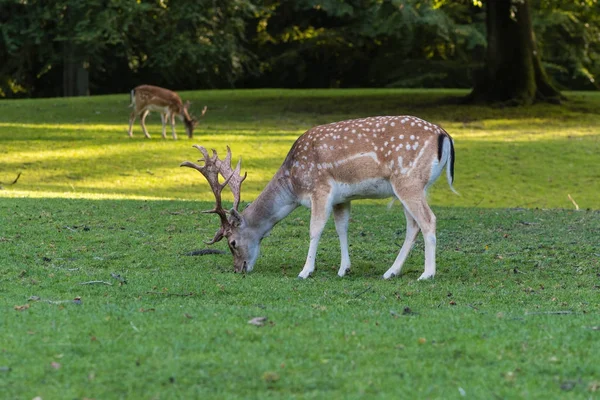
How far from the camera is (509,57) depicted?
87.9 ft

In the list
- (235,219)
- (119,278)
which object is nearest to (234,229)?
(235,219)

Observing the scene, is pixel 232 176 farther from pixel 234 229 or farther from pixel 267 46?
pixel 267 46

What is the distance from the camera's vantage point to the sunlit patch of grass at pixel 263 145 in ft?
58.2

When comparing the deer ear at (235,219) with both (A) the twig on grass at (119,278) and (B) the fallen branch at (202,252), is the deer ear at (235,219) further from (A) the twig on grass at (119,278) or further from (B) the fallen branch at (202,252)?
(A) the twig on grass at (119,278)

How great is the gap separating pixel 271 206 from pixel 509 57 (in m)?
19.2

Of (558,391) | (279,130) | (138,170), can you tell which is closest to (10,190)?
(138,170)

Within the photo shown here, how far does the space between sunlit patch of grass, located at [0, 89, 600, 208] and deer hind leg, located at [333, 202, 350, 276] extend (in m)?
6.80

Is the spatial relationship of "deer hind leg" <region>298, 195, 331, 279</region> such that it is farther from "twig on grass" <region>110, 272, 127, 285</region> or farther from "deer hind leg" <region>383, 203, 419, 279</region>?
"twig on grass" <region>110, 272, 127, 285</region>

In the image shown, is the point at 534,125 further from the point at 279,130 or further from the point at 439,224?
the point at 439,224

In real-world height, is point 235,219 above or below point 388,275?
above

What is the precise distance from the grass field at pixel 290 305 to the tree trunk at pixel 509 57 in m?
9.91

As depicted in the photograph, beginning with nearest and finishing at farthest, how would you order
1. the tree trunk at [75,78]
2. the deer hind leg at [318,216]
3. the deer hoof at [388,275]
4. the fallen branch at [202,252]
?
1. the deer hoof at [388,275]
2. the deer hind leg at [318,216]
3. the fallen branch at [202,252]
4. the tree trunk at [75,78]

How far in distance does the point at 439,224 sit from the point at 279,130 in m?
11.9

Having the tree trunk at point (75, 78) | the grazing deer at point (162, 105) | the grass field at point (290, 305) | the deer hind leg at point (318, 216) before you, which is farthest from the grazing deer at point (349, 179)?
the tree trunk at point (75, 78)
